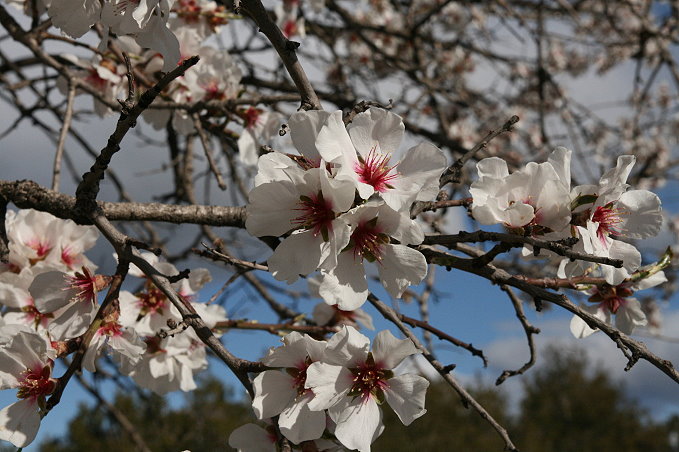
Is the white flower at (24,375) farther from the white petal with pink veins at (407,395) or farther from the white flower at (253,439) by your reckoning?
the white petal with pink veins at (407,395)

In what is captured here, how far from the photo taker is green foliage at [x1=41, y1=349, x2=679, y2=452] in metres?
17.6

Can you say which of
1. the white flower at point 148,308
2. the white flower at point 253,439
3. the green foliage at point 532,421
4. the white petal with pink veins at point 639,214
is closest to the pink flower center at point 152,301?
the white flower at point 148,308

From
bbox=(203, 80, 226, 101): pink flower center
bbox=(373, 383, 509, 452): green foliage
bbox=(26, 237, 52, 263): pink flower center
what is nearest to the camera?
bbox=(26, 237, 52, 263): pink flower center

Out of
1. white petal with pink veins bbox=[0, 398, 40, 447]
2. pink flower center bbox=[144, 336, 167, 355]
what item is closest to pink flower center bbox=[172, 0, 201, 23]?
pink flower center bbox=[144, 336, 167, 355]

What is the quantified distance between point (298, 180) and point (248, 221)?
0.10m

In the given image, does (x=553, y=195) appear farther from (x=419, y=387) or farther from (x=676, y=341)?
(x=676, y=341)

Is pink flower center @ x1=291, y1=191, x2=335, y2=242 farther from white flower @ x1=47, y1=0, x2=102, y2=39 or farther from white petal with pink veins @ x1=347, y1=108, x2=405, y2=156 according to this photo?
white flower @ x1=47, y1=0, x2=102, y2=39

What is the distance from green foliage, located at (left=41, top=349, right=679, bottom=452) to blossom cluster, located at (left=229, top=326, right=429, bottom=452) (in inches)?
595

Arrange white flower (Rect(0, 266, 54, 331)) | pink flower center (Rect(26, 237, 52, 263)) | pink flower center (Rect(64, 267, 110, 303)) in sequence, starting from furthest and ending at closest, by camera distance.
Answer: pink flower center (Rect(26, 237, 52, 263)) < white flower (Rect(0, 266, 54, 331)) < pink flower center (Rect(64, 267, 110, 303))

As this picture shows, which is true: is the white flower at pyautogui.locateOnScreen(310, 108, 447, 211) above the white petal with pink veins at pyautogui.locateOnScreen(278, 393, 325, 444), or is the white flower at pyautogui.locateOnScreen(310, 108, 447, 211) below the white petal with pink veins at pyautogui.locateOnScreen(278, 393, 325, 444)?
above

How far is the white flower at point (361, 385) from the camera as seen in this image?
1.00m

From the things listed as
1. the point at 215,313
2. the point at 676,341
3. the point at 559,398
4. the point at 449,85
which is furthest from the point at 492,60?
the point at 559,398

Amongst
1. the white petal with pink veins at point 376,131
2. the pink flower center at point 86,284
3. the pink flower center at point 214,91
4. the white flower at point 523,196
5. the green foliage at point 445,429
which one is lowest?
the green foliage at point 445,429

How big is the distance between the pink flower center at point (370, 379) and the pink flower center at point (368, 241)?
0.20 meters
